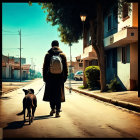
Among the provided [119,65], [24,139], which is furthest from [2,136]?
[119,65]

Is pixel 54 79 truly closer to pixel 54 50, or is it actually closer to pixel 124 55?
pixel 54 50

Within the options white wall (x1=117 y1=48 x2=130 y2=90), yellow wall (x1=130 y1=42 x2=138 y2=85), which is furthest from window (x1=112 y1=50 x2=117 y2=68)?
yellow wall (x1=130 y1=42 x2=138 y2=85)

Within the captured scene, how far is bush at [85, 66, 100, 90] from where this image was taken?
63.6 ft

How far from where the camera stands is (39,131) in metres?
5.54

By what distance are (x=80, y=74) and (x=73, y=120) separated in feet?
150

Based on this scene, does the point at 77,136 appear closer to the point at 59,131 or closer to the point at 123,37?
the point at 59,131

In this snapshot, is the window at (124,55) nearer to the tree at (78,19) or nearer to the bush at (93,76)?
the tree at (78,19)

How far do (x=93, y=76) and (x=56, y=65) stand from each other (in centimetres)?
1250

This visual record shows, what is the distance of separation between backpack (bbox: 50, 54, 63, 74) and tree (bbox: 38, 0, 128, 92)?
8.63 m

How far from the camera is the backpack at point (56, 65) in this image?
727 cm

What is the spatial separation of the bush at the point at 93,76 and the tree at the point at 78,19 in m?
2.15

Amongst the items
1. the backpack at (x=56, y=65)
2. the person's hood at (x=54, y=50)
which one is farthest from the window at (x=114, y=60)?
the backpack at (x=56, y=65)

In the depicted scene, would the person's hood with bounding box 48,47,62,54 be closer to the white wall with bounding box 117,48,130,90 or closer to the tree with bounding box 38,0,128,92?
the tree with bounding box 38,0,128,92

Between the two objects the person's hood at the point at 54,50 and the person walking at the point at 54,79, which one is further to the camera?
the person's hood at the point at 54,50
